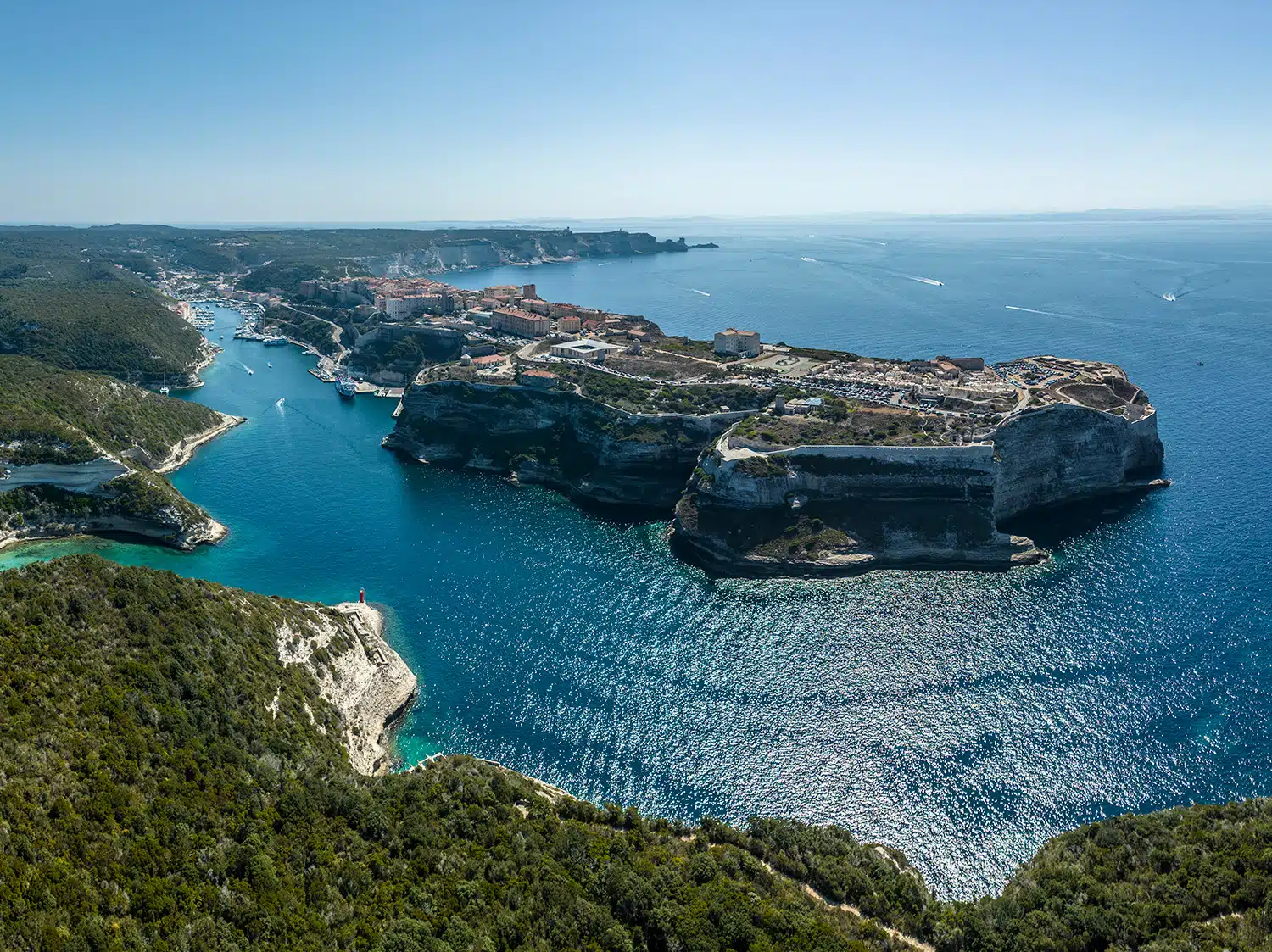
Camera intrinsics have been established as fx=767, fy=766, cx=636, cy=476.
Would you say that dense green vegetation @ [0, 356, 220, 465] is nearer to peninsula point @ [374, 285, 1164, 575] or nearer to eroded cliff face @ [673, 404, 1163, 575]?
peninsula point @ [374, 285, 1164, 575]

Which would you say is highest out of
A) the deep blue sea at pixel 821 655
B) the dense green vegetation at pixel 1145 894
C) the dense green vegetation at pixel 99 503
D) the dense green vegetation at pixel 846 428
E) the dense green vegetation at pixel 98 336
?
the dense green vegetation at pixel 98 336

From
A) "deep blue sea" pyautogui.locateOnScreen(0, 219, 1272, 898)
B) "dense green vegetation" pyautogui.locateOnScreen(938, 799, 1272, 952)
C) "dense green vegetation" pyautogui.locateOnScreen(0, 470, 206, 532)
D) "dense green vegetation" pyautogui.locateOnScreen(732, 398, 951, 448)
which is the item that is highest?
"dense green vegetation" pyautogui.locateOnScreen(732, 398, 951, 448)

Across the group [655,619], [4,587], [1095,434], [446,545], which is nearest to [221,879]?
[4,587]

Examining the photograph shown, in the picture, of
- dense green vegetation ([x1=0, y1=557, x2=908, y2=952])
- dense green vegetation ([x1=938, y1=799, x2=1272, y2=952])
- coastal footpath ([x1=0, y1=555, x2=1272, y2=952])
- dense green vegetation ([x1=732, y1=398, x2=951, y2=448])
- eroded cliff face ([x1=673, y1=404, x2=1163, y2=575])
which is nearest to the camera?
dense green vegetation ([x1=0, y1=557, x2=908, y2=952])

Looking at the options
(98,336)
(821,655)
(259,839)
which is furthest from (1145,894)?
(98,336)

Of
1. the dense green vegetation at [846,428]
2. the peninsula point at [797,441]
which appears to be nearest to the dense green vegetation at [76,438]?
the peninsula point at [797,441]

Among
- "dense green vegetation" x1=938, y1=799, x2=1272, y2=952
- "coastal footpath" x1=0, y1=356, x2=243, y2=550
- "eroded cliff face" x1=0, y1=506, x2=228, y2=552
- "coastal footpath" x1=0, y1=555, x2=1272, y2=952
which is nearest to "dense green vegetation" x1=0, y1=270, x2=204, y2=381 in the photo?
"coastal footpath" x1=0, y1=356, x2=243, y2=550

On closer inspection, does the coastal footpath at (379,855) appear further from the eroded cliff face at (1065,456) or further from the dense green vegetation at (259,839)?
the eroded cliff face at (1065,456)

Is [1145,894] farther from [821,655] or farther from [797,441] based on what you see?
[797,441]
